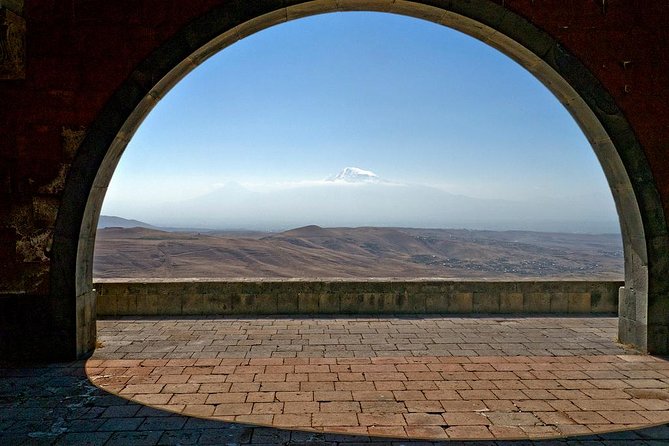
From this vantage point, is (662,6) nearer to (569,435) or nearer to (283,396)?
(569,435)

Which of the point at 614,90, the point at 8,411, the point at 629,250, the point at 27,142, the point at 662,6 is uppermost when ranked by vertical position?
the point at 662,6

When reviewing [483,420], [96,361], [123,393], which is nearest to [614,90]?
[483,420]

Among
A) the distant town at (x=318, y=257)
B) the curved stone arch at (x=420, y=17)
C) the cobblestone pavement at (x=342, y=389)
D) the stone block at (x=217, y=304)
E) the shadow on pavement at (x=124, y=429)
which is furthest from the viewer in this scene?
the distant town at (x=318, y=257)

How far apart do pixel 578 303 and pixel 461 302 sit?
1.80 metres

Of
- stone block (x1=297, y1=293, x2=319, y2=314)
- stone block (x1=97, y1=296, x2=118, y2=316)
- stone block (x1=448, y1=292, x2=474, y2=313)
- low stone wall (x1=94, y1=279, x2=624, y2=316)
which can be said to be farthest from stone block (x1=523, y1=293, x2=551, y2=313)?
stone block (x1=97, y1=296, x2=118, y2=316)

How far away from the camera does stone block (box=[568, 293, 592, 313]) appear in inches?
277

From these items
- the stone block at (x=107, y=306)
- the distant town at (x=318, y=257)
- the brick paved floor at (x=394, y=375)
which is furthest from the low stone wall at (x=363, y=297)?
the distant town at (x=318, y=257)

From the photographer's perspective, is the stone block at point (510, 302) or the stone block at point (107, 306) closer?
the stone block at point (107, 306)

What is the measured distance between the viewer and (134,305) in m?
6.90

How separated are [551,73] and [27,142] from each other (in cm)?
582

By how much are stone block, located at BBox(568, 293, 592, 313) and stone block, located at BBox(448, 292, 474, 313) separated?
4.98ft

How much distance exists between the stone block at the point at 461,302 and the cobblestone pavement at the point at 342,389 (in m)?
0.92

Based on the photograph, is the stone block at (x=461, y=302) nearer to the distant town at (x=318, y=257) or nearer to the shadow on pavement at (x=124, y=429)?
the shadow on pavement at (x=124, y=429)

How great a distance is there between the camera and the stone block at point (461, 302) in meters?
7.06
